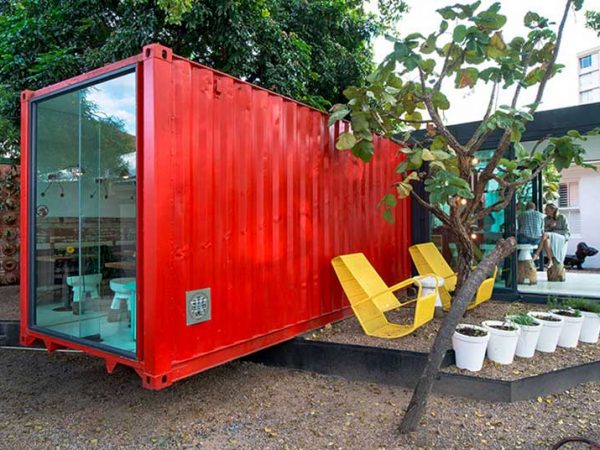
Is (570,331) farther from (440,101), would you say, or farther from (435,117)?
(440,101)

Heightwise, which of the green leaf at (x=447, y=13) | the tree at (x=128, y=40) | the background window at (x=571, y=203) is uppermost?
the tree at (x=128, y=40)

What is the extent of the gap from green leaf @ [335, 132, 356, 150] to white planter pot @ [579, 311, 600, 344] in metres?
2.69

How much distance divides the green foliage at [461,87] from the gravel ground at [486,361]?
1.02 metres

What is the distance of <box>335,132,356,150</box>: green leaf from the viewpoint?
149 inches

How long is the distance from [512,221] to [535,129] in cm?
124

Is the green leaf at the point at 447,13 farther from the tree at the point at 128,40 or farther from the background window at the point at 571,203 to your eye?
the background window at the point at 571,203

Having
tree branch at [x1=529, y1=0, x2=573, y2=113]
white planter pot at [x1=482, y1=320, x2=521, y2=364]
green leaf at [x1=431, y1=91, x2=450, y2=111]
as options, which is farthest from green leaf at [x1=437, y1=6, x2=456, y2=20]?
white planter pot at [x1=482, y1=320, x2=521, y2=364]

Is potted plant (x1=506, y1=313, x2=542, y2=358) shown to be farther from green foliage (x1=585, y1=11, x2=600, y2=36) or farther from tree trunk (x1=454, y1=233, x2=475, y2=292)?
green foliage (x1=585, y1=11, x2=600, y2=36)

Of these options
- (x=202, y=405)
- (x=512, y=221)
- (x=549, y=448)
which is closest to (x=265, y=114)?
(x=202, y=405)

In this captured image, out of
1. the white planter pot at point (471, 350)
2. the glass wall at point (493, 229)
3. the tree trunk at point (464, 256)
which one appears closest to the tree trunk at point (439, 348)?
the white planter pot at point (471, 350)

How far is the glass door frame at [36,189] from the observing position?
93.8 inches

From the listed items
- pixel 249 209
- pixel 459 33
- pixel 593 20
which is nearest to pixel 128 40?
pixel 249 209

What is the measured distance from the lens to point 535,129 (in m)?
5.39

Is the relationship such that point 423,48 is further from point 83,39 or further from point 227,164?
point 83,39
